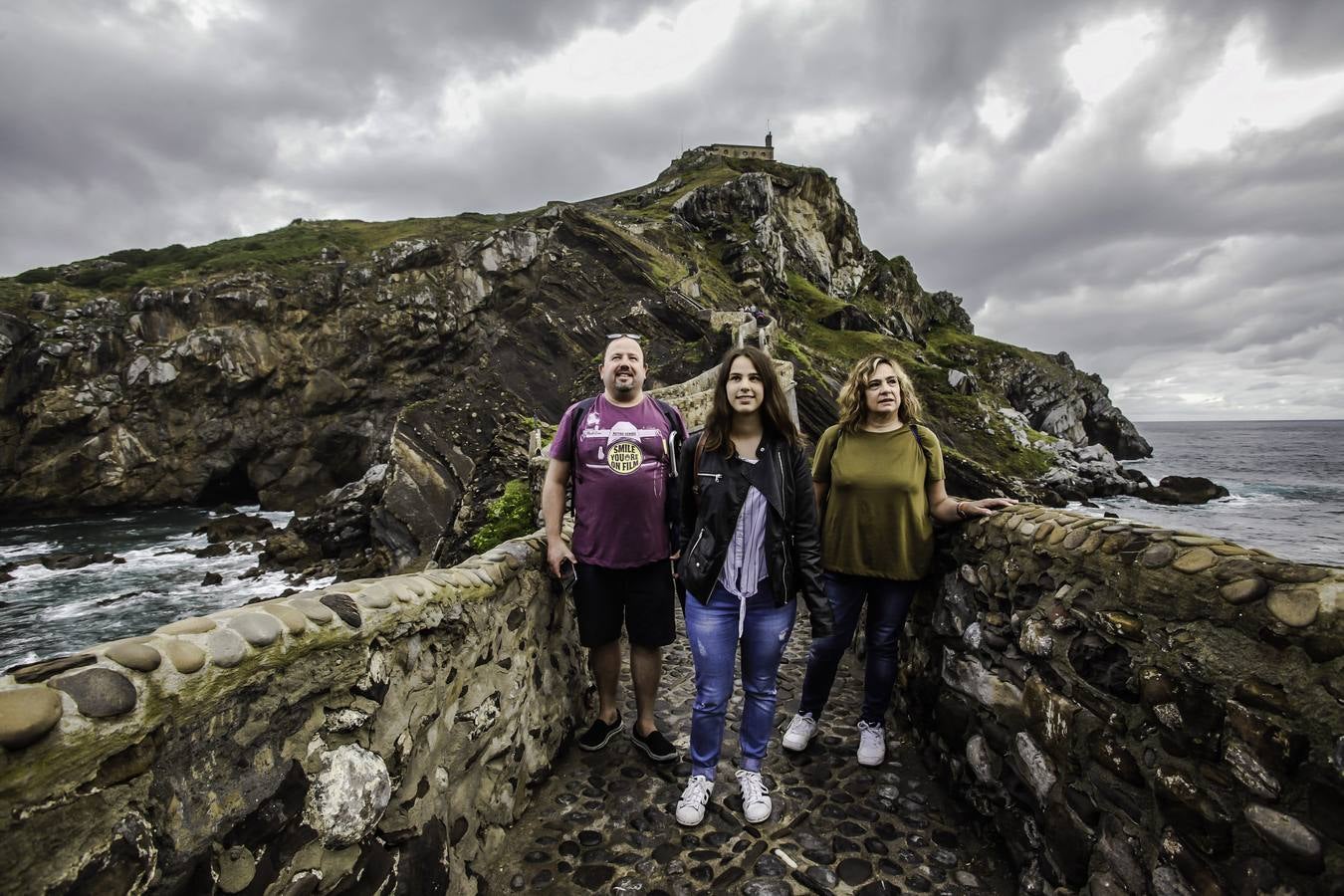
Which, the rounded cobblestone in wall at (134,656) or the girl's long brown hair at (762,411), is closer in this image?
the rounded cobblestone in wall at (134,656)

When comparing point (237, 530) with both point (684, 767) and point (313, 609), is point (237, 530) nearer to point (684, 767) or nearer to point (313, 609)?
point (684, 767)

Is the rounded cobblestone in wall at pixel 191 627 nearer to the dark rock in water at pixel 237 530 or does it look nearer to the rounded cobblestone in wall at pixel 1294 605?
the rounded cobblestone in wall at pixel 1294 605

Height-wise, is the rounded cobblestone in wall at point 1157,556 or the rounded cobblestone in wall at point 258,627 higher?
the rounded cobblestone in wall at point 1157,556

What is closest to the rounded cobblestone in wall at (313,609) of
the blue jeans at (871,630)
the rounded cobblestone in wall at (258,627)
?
the rounded cobblestone in wall at (258,627)

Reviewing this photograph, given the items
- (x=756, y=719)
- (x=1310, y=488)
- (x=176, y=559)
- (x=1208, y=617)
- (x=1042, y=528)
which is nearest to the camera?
(x=1208, y=617)

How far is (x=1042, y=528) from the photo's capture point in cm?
288

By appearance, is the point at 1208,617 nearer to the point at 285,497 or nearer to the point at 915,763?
the point at 915,763

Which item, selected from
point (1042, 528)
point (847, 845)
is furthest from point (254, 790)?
point (1042, 528)

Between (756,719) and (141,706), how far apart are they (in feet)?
8.93

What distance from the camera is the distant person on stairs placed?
321 centimetres

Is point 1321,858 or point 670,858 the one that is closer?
point 1321,858

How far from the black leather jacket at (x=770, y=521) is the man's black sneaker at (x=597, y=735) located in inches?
58.9

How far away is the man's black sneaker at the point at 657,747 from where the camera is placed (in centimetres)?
386

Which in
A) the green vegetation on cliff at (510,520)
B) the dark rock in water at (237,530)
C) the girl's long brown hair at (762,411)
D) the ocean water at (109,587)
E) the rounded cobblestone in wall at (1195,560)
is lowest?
the ocean water at (109,587)
